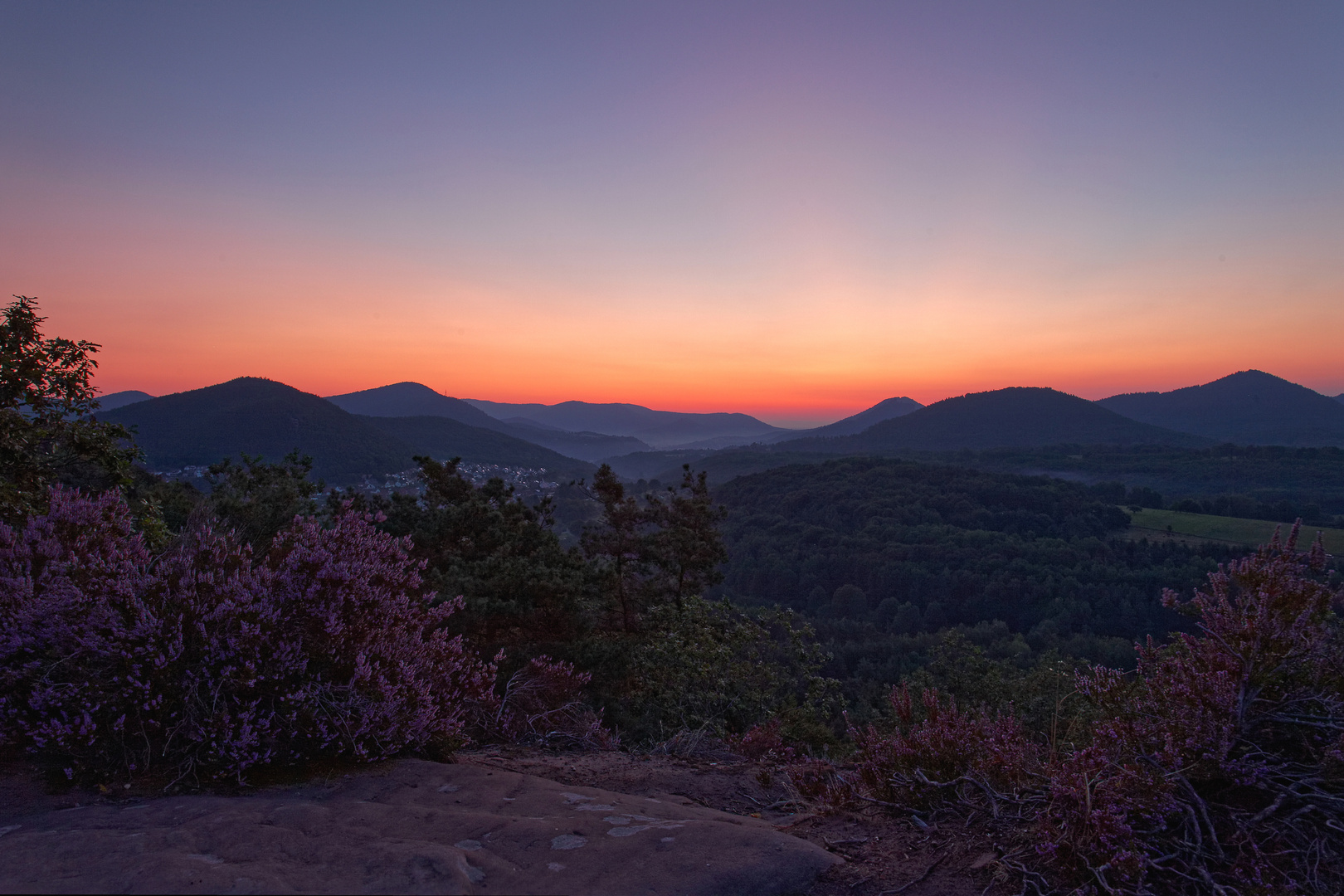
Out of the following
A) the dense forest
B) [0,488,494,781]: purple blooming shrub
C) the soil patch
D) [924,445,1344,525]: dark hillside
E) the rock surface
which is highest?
[0,488,494,781]: purple blooming shrub

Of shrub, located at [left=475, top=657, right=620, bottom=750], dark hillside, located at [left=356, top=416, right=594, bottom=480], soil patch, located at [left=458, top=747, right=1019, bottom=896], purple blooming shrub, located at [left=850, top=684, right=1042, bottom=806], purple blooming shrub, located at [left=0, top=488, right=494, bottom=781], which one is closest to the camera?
soil patch, located at [left=458, top=747, right=1019, bottom=896]

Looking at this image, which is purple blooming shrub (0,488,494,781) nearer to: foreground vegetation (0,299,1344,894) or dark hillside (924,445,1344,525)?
foreground vegetation (0,299,1344,894)

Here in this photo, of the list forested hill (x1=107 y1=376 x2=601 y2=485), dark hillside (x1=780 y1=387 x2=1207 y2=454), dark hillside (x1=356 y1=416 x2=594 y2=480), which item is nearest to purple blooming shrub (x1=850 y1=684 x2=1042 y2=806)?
forested hill (x1=107 y1=376 x2=601 y2=485)

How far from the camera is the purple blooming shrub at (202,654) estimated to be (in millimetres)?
3838

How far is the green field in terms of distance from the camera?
64.2 m

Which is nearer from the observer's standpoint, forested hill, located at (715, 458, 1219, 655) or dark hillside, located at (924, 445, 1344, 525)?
forested hill, located at (715, 458, 1219, 655)

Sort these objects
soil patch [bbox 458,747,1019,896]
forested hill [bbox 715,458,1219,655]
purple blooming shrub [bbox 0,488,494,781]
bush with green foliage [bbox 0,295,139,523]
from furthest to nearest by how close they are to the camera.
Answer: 1. forested hill [bbox 715,458,1219,655]
2. bush with green foliage [bbox 0,295,139,523]
3. purple blooming shrub [bbox 0,488,494,781]
4. soil patch [bbox 458,747,1019,896]

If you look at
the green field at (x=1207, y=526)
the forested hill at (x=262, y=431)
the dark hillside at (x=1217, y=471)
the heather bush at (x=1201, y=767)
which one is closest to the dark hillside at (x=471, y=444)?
the forested hill at (x=262, y=431)

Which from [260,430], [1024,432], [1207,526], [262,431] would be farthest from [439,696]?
[1024,432]

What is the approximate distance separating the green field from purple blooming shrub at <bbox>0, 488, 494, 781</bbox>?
255 feet

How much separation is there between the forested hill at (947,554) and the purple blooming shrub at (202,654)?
47691 mm

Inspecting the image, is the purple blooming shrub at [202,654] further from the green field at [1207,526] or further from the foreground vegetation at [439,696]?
the green field at [1207,526]

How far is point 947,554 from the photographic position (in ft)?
233

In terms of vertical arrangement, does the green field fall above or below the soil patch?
below
